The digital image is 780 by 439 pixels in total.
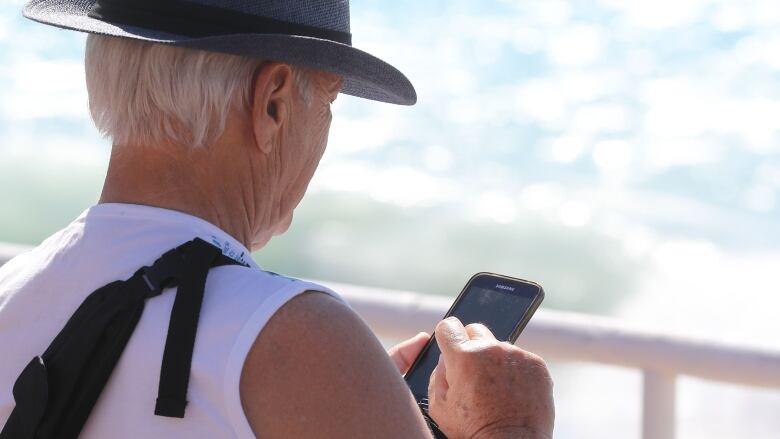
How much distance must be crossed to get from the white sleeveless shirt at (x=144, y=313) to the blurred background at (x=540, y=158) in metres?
11.8

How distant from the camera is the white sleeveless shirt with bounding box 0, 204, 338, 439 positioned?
3.19 ft

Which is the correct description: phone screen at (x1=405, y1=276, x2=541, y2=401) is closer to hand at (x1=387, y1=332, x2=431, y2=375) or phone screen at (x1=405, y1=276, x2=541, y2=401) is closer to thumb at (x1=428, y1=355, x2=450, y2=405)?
hand at (x1=387, y1=332, x2=431, y2=375)

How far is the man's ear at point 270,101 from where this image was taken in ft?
3.83

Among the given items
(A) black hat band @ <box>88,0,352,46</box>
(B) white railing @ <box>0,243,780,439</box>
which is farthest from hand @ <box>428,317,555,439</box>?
(B) white railing @ <box>0,243,780,439</box>

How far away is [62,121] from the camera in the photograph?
700 inches

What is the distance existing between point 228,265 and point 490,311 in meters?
0.50

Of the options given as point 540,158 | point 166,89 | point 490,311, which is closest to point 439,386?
point 490,311

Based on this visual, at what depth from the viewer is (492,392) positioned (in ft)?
3.74

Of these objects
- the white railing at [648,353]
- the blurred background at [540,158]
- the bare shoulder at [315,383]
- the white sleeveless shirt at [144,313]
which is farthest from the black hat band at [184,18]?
the blurred background at [540,158]

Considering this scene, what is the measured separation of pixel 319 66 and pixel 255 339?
1.21 feet

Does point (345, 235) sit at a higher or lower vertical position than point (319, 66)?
lower

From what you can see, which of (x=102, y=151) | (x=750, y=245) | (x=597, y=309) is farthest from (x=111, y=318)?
(x=102, y=151)

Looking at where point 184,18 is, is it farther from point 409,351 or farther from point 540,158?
point 540,158

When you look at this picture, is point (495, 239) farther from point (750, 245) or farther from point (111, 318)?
point (111, 318)
